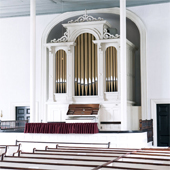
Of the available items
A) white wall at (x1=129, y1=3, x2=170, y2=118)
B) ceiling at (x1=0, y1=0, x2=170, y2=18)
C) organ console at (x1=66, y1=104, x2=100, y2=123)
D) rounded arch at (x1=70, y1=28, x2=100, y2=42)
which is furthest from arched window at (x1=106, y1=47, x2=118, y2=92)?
ceiling at (x1=0, y1=0, x2=170, y2=18)

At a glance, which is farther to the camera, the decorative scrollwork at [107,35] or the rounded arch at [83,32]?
the rounded arch at [83,32]

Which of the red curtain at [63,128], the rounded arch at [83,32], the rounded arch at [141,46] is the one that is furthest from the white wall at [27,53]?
the red curtain at [63,128]

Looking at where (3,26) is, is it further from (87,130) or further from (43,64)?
(87,130)

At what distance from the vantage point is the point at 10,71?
52.0 feet

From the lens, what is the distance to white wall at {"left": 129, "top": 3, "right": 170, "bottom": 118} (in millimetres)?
13602

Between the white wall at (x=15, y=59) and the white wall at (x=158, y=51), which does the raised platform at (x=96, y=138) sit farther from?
the white wall at (x=15, y=59)

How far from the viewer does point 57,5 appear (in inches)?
581

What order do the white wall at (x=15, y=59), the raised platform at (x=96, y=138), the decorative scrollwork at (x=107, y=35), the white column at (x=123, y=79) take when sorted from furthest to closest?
the white wall at (x=15, y=59), the decorative scrollwork at (x=107, y=35), the white column at (x=123, y=79), the raised platform at (x=96, y=138)

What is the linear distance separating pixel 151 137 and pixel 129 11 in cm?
521

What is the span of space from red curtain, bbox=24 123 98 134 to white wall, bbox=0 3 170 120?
3.52m

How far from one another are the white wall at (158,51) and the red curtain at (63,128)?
373 cm

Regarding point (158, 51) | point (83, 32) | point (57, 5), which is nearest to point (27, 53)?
point (57, 5)

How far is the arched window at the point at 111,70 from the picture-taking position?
13625 mm

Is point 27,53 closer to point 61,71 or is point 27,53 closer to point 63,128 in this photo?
point 61,71
